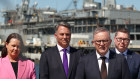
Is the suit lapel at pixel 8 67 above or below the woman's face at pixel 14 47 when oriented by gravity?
below

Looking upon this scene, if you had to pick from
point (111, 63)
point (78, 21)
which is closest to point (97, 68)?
point (111, 63)

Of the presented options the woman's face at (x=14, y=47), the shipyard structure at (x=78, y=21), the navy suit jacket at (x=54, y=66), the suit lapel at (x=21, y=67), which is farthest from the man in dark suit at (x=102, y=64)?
the shipyard structure at (x=78, y=21)

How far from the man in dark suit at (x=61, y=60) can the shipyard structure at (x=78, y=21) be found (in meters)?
64.7

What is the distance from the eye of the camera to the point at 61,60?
23.6 feet

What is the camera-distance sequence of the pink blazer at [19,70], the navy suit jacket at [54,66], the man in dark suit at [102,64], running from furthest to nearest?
the navy suit jacket at [54,66], the pink blazer at [19,70], the man in dark suit at [102,64]

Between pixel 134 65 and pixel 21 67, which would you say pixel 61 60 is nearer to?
pixel 21 67

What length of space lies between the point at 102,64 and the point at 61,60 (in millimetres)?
1493

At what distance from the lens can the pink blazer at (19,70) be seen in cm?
638

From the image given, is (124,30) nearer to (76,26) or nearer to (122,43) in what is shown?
(122,43)

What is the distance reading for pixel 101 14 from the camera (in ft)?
306

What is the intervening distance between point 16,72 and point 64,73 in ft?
3.85

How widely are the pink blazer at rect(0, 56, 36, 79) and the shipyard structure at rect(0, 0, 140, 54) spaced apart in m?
65.6

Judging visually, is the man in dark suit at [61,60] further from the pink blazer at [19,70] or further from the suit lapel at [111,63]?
the suit lapel at [111,63]

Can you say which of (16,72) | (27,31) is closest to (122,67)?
(16,72)
